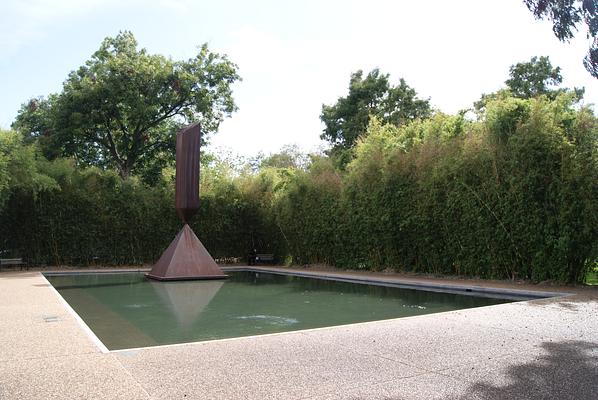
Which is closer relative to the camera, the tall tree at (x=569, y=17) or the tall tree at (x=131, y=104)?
the tall tree at (x=569, y=17)

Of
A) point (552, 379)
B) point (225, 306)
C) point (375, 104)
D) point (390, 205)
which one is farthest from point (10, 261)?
point (375, 104)

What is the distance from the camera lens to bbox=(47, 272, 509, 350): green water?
16.6ft

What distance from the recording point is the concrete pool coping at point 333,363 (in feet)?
8.76

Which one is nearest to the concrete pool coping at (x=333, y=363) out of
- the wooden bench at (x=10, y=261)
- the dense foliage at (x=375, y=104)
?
the wooden bench at (x=10, y=261)

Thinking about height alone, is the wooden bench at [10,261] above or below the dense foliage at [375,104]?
below

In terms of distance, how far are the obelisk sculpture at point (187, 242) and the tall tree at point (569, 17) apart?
8.38 m

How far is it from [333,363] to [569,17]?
139 inches

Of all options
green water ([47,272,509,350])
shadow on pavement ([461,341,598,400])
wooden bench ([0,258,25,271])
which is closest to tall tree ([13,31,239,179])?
wooden bench ([0,258,25,271])

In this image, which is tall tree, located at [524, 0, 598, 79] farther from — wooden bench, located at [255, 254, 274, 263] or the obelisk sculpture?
wooden bench, located at [255, 254, 274, 263]

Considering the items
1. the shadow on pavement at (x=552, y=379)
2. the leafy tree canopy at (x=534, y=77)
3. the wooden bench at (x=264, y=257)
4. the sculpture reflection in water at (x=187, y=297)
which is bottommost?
the sculpture reflection in water at (x=187, y=297)

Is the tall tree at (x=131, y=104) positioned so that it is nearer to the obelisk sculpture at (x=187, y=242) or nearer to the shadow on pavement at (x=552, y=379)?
the obelisk sculpture at (x=187, y=242)

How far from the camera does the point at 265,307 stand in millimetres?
6781

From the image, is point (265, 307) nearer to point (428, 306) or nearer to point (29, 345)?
point (428, 306)

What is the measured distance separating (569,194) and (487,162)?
5.63 ft
